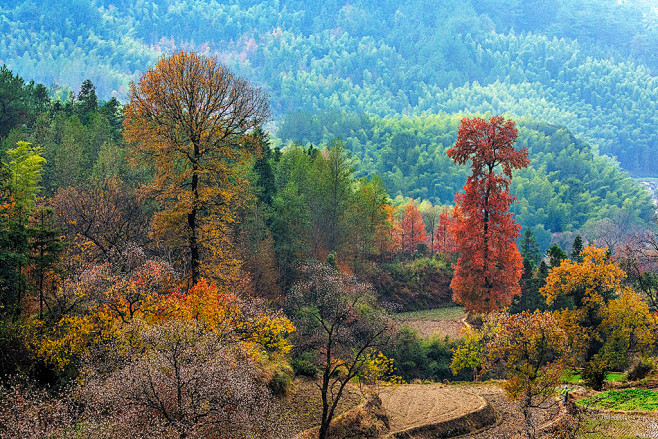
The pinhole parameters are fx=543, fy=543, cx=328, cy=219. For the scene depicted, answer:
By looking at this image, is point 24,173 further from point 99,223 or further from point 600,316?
point 600,316

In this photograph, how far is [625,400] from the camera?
78.2ft

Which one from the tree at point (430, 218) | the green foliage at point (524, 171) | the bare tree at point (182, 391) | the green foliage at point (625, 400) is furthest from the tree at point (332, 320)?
the green foliage at point (524, 171)

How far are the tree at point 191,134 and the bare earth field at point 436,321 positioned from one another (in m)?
19.4

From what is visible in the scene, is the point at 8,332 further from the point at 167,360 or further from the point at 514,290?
the point at 514,290

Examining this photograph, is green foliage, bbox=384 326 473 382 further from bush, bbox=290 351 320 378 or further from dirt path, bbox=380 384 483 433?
bush, bbox=290 351 320 378

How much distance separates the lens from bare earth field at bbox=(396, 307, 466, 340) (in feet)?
139

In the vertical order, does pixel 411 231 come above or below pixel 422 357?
above

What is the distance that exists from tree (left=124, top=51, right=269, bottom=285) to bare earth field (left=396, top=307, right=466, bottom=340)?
63.5 feet

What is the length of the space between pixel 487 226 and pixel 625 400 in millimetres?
18053

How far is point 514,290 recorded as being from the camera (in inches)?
1539

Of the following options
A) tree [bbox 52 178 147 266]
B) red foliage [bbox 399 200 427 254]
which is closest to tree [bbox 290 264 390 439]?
tree [bbox 52 178 147 266]

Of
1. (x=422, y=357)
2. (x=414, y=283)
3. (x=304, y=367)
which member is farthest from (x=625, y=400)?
(x=414, y=283)

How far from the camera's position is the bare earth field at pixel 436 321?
139 ft

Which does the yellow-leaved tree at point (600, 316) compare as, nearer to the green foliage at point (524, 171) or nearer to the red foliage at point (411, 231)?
the red foliage at point (411, 231)
